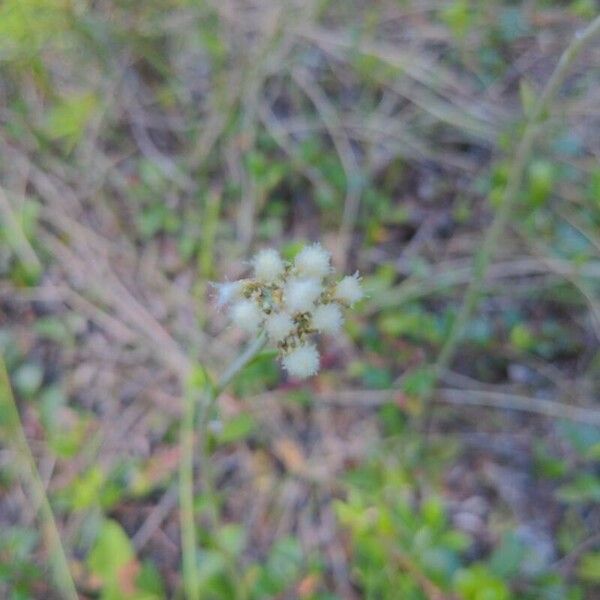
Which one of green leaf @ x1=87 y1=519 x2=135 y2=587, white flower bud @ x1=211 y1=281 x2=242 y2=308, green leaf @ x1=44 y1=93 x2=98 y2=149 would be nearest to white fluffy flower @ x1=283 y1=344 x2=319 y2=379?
white flower bud @ x1=211 y1=281 x2=242 y2=308

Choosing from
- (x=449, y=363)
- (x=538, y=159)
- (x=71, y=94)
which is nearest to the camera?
(x=449, y=363)

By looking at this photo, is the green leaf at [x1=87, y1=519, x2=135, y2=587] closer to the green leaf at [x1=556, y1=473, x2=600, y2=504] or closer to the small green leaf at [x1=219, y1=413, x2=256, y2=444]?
the small green leaf at [x1=219, y1=413, x2=256, y2=444]

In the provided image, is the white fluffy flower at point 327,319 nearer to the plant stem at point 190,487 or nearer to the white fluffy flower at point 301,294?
the white fluffy flower at point 301,294

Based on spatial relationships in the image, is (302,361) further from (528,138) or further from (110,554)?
(110,554)

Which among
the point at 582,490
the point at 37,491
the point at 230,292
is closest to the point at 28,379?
the point at 37,491

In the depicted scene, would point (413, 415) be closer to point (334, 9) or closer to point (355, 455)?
point (355, 455)

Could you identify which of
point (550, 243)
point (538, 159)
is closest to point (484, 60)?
point (538, 159)

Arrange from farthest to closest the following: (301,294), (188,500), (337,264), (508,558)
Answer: (337,264) → (188,500) → (508,558) → (301,294)
